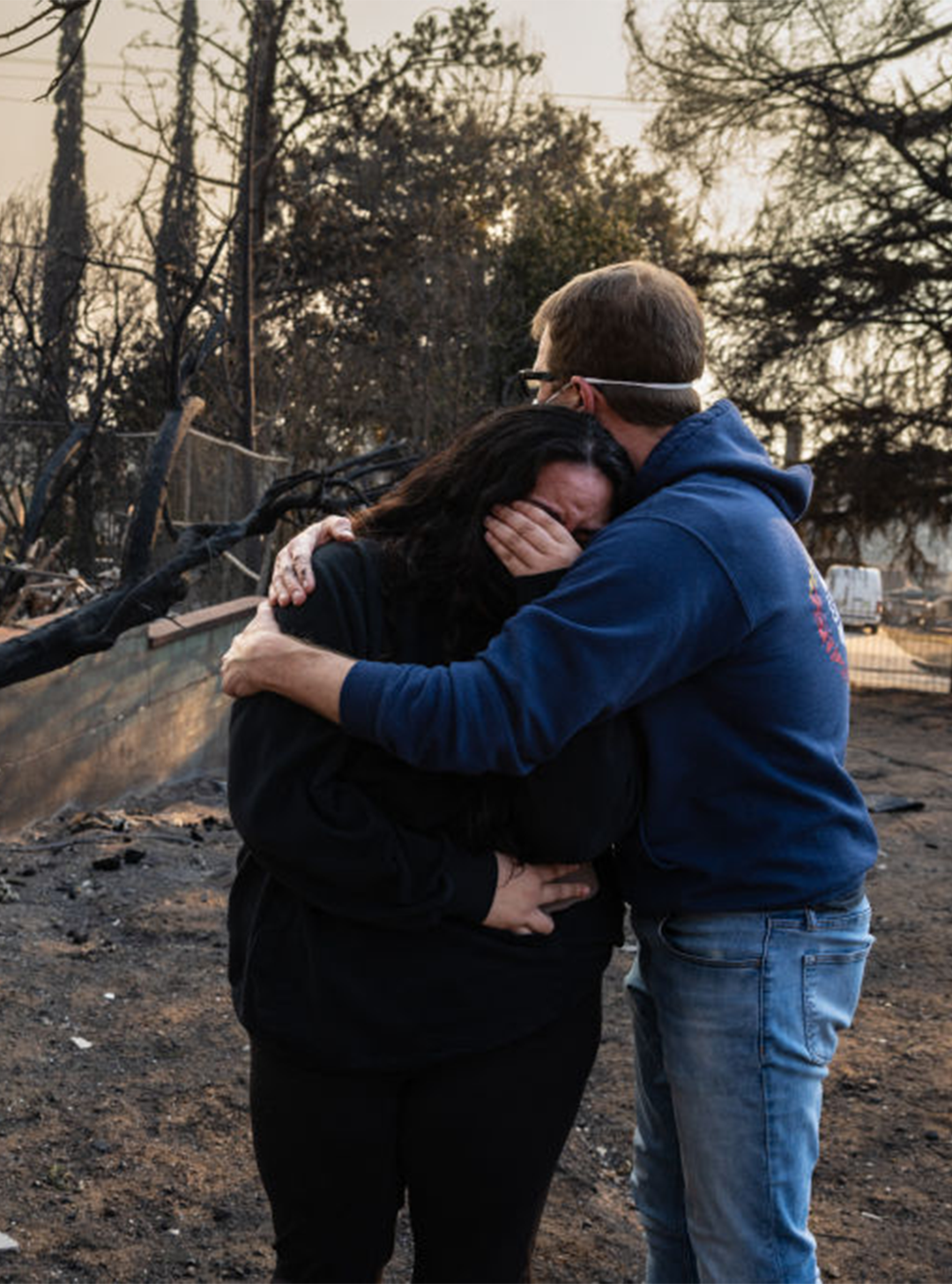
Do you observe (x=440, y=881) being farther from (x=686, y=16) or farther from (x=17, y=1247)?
(x=686, y=16)

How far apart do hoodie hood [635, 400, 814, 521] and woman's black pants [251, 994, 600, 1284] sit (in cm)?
74

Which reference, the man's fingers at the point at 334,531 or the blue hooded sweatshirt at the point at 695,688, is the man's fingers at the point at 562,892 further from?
the man's fingers at the point at 334,531

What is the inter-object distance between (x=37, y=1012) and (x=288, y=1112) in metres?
3.00

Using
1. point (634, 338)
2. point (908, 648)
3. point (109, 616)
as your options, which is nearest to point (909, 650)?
point (908, 648)

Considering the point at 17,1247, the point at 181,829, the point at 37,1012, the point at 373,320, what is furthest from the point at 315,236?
the point at 17,1247

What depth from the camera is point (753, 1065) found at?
70.3 inches

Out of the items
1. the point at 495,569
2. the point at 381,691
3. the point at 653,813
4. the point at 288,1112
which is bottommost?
the point at 288,1112

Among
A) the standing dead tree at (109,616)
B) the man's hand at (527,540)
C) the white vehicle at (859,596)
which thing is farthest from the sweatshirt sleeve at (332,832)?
the white vehicle at (859,596)

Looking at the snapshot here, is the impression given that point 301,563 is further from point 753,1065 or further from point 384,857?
point 753,1065

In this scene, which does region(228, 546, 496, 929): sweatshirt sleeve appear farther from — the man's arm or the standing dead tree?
the standing dead tree

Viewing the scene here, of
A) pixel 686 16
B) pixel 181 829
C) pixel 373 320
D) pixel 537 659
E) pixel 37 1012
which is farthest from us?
pixel 373 320

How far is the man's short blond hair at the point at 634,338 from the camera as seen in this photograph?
6.14 ft

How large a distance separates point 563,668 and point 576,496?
0.95ft

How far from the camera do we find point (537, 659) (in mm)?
1581
